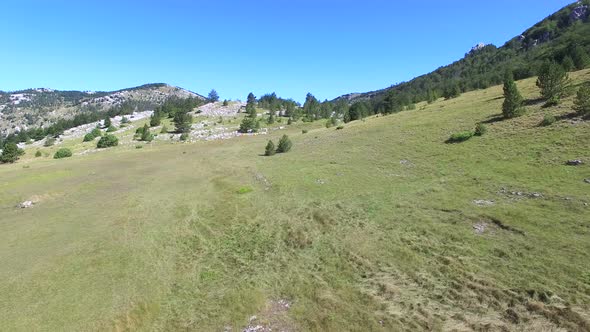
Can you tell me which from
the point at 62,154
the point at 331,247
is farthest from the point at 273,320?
the point at 62,154

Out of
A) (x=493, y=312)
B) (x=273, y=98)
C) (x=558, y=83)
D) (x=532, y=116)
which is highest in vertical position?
(x=273, y=98)

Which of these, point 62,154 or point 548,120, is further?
point 62,154

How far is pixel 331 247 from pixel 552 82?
166 ft

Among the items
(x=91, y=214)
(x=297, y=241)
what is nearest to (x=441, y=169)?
(x=297, y=241)

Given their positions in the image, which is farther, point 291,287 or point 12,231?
point 12,231

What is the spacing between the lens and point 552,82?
53.9 metres

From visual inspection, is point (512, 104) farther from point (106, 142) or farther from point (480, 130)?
point (106, 142)

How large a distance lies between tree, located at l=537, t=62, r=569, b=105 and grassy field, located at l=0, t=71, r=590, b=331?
25.7ft

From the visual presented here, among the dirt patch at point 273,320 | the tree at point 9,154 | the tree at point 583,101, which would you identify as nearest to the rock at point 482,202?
the dirt patch at point 273,320

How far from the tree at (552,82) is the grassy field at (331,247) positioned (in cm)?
782

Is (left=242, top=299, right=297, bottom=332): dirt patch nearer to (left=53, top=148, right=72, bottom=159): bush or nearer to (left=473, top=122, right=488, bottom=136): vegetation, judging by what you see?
(left=473, top=122, right=488, bottom=136): vegetation

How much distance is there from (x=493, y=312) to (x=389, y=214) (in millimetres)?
12501

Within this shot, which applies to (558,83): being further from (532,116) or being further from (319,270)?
(319,270)

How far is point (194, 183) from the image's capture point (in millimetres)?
46438
